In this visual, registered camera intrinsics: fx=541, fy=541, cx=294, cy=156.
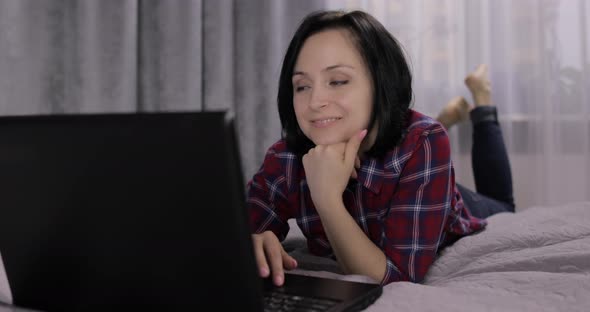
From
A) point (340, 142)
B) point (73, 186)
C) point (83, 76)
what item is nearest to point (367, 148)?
point (340, 142)

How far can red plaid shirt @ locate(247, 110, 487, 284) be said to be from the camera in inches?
36.7

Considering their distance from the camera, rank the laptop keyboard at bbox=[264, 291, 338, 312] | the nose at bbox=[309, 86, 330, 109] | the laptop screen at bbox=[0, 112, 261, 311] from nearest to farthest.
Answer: the laptop screen at bbox=[0, 112, 261, 311]
the laptop keyboard at bbox=[264, 291, 338, 312]
the nose at bbox=[309, 86, 330, 109]

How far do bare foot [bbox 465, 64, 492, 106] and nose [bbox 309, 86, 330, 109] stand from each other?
117 cm

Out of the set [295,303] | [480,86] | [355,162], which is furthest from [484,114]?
[295,303]

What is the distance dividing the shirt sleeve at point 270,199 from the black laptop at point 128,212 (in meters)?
0.57

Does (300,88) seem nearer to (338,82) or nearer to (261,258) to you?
(338,82)

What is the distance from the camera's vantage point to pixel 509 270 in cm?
92

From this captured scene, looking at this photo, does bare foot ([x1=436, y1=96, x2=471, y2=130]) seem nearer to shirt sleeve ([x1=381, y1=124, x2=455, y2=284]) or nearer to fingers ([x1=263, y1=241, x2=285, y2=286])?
shirt sleeve ([x1=381, y1=124, x2=455, y2=284])

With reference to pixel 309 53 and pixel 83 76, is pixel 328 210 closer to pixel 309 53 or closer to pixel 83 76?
pixel 309 53

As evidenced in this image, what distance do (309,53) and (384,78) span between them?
15 centimetres

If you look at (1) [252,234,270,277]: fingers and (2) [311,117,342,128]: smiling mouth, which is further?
(2) [311,117,342,128]: smiling mouth

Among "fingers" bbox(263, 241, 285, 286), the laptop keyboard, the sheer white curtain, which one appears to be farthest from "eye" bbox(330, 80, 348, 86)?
the sheer white curtain

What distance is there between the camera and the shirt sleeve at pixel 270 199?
1157 mm

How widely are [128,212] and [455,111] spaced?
1.79m
